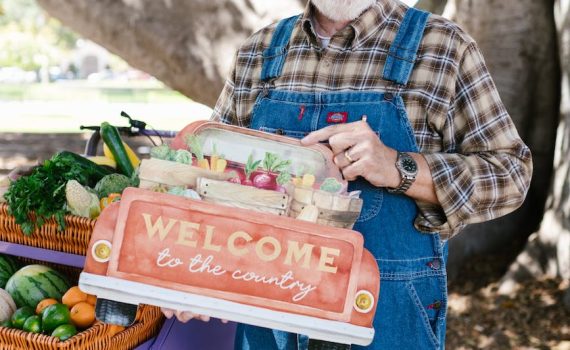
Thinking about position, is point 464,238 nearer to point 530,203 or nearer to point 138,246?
point 530,203

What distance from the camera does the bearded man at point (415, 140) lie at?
1.95 m

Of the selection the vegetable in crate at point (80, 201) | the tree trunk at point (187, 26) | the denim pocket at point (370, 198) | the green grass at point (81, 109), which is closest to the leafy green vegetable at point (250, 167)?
the denim pocket at point (370, 198)

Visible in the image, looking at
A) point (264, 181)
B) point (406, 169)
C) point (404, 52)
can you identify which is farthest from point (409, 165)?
point (264, 181)

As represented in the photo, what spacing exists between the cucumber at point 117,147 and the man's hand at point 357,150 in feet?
4.07

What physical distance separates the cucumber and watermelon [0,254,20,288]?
0.57m

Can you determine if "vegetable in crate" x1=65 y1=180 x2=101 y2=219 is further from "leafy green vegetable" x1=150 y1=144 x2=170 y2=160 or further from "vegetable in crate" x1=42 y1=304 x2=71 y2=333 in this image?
"leafy green vegetable" x1=150 y1=144 x2=170 y2=160

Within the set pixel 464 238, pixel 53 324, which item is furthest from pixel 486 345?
pixel 53 324

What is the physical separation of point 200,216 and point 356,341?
1.57 feet

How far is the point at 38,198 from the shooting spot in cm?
222

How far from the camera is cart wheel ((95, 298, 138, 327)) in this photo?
5.57ft

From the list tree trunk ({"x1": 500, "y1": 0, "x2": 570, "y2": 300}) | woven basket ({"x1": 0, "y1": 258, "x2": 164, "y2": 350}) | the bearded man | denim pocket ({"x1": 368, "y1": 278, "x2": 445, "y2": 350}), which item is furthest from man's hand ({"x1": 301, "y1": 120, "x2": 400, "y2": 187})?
tree trunk ({"x1": 500, "y1": 0, "x2": 570, "y2": 300})

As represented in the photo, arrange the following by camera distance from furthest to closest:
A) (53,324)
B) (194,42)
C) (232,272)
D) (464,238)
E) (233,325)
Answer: (464,238)
(194,42)
(233,325)
(53,324)
(232,272)

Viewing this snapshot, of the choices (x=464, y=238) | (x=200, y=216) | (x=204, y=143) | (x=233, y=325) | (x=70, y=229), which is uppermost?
(x=204, y=143)

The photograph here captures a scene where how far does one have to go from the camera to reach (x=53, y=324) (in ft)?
6.60
